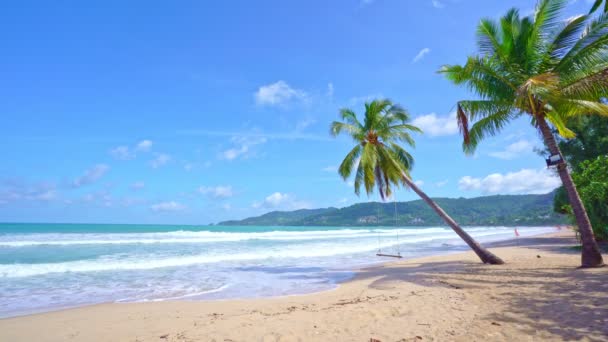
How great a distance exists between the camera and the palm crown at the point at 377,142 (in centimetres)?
1453

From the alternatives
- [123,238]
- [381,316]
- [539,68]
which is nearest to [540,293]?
[381,316]

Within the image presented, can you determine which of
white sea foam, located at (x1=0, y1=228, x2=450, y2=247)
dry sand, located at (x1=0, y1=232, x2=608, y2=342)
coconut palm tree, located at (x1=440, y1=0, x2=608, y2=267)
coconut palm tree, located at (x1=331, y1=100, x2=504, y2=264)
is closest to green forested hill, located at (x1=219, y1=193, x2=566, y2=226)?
white sea foam, located at (x1=0, y1=228, x2=450, y2=247)

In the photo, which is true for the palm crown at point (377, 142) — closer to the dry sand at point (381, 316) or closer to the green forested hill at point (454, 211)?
the dry sand at point (381, 316)

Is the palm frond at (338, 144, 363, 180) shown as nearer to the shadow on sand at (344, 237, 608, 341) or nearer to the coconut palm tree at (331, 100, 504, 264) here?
the coconut palm tree at (331, 100, 504, 264)

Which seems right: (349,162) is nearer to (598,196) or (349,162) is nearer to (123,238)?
(598,196)

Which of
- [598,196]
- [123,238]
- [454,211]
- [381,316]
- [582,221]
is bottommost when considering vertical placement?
[454,211]

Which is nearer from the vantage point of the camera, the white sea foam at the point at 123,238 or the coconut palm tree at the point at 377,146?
the coconut palm tree at the point at 377,146

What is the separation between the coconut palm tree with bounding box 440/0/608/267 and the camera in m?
8.39

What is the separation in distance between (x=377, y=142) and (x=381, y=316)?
10201 mm

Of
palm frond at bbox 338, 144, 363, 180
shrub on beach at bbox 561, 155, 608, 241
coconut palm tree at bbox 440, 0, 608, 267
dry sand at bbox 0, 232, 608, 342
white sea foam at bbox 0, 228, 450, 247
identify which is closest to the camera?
dry sand at bbox 0, 232, 608, 342

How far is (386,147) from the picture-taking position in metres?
15.3

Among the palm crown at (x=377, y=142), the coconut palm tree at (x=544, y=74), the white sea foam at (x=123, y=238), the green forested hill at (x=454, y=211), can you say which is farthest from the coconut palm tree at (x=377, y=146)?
the green forested hill at (x=454, y=211)

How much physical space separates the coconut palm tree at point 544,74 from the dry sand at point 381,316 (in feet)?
11.6

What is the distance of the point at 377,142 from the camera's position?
14.7 meters
